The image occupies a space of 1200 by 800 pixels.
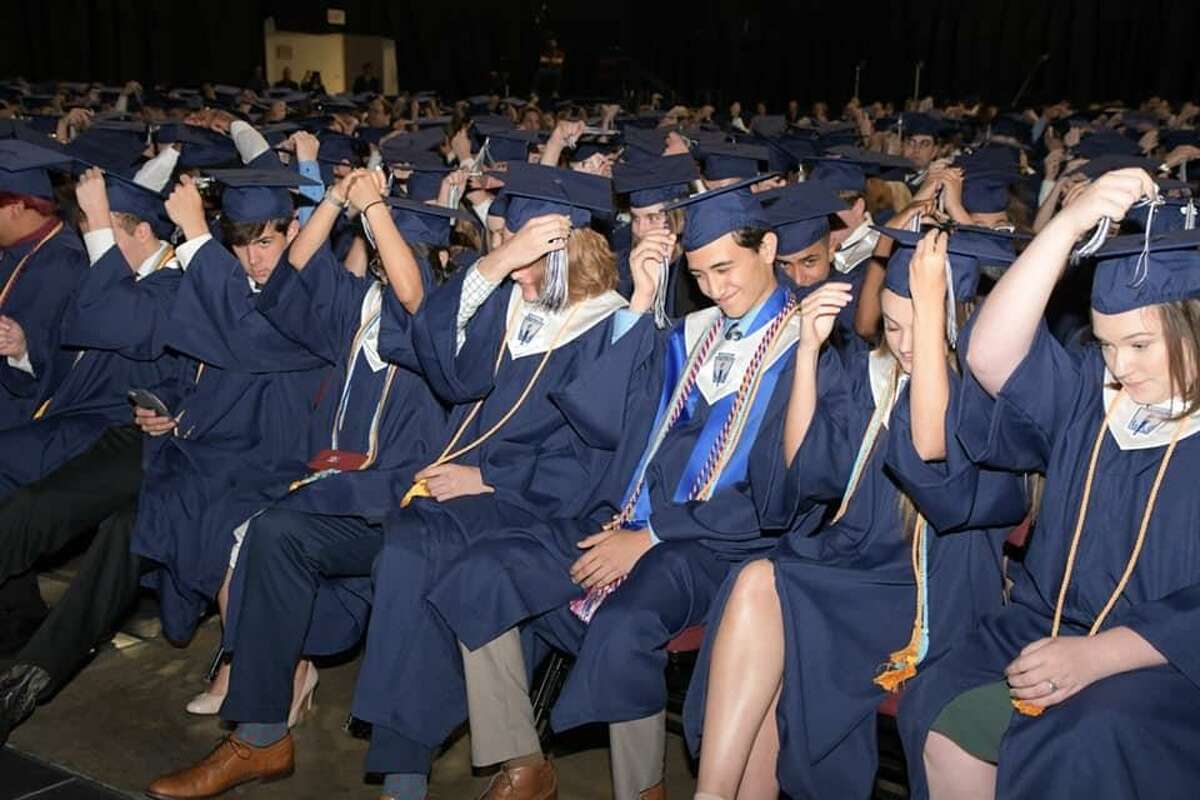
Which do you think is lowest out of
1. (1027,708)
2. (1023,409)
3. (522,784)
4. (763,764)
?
(522,784)

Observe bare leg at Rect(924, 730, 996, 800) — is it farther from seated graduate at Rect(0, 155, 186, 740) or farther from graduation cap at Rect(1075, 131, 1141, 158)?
graduation cap at Rect(1075, 131, 1141, 158)


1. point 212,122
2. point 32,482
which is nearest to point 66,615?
point 32,482

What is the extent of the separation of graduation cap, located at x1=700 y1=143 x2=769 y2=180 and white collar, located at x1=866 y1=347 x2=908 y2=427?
9.39ft

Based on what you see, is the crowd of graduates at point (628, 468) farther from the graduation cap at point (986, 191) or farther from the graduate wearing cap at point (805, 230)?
the graduation cap at point (986, 191)

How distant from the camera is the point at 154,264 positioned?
14.1 ft

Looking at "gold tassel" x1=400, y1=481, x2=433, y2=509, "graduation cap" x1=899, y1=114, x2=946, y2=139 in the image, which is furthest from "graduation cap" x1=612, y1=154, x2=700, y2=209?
"graduation cap" x1=899, y1=114, x2=946, y2=139

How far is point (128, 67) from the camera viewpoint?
19.6 meters

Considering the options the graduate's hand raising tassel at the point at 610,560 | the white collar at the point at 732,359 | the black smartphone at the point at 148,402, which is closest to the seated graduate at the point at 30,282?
the black smartphone at the point at 148,402

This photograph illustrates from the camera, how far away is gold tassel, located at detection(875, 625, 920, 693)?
8.89 ft

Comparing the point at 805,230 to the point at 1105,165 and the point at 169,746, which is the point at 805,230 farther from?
the point at 169,746

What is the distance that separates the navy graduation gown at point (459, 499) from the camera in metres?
3.17

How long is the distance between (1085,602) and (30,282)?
357cm

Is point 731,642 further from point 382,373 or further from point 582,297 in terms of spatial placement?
point 382,373

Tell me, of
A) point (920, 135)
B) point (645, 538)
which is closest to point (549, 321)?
point (645, 538)
